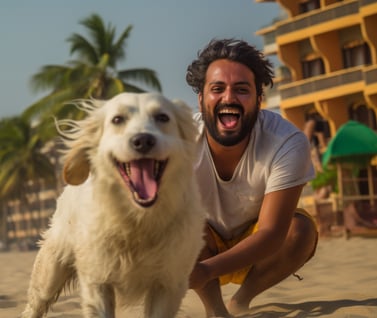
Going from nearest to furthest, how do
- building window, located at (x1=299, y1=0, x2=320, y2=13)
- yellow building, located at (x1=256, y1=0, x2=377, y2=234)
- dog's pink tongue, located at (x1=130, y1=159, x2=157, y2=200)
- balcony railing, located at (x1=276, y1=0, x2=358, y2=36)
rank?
dog's pink tongue, located at (x1=130, y1=159, x2=157, y2=200) < yellow building, located at (x1=256, y1=0, x2=377, y2=234) < balcony railing, located at (x1=276, y1=0, x2=358, y2=36) < building window, located at (x1=299, y1=0, x2=320, y2=13)

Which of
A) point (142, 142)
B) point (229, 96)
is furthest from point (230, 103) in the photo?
point (142, 142)

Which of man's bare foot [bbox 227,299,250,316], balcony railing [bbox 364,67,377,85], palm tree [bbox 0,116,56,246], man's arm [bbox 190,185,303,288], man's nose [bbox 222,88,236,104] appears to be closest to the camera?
man's arm [bbox 190,185,303,288]

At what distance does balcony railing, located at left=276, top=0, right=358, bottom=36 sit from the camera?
28.9 metres

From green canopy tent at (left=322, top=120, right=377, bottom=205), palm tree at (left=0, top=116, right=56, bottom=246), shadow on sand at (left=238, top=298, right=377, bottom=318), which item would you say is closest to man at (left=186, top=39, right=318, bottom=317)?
shadow on sand at (left=238, top=298, right=377, bottom=318)

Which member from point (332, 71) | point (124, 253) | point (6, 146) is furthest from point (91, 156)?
point (6, 146)

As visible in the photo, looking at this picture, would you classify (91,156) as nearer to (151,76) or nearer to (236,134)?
(236,134)

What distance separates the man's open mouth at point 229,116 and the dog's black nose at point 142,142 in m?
1.40

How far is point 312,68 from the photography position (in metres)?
32.0

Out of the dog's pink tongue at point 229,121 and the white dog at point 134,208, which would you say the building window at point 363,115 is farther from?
the white dog at point 134,208

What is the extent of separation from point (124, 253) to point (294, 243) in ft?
5.60

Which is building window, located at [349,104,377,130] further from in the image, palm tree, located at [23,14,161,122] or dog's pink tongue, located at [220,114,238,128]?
dog's pink tongue, located at [220,114,238,128]

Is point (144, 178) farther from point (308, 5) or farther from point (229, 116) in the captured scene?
point (308, 5)

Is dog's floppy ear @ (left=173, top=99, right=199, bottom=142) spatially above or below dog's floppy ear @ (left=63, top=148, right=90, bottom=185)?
above

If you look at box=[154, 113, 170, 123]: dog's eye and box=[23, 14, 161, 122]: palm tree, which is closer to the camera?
box=[154, 113, 170, 123]: dog's eye
